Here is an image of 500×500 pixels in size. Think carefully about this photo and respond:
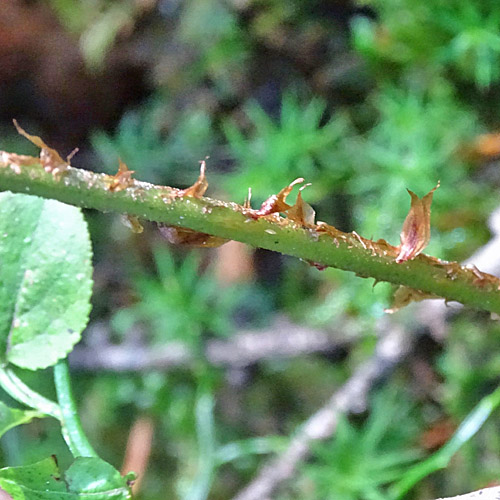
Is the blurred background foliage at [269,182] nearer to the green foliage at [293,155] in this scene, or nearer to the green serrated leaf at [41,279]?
the green foliage at [293,155]

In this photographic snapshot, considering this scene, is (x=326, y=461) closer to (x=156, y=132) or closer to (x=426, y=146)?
(x=426, y=146)

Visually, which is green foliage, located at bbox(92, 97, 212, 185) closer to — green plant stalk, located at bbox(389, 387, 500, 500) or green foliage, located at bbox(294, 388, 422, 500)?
green foliage, located at bbox(294, 388, 422, 500)

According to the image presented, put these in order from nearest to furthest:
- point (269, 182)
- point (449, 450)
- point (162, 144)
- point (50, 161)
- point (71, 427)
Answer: point (50, 161) < point (71, 427) < point (449, 450) < point (269, 182) < point (162, 144)

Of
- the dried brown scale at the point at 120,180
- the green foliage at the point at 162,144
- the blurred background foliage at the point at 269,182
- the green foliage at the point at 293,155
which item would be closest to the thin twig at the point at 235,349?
the blurred background foliage at the point at 269,182

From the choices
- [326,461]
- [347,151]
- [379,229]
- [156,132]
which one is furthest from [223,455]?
[156,132]

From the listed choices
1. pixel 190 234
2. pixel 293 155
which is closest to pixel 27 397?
pixel 190 234

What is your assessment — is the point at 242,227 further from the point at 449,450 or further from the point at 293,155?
the point at 293,155
